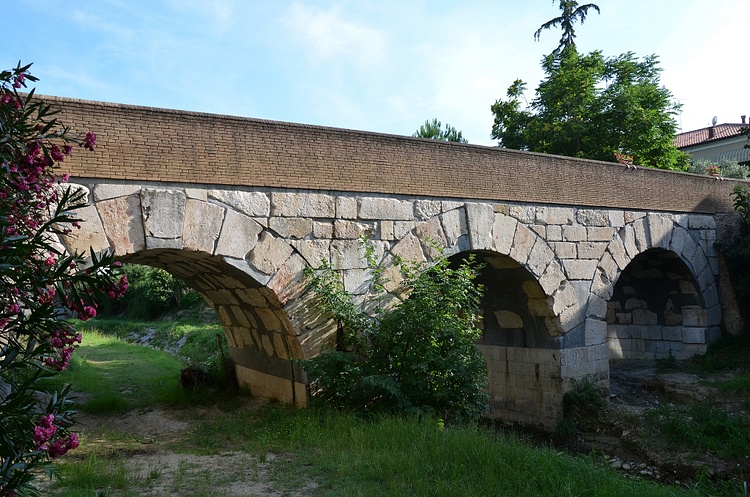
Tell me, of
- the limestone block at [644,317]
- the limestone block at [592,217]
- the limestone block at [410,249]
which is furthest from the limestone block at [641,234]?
the limestone block at [410,249]

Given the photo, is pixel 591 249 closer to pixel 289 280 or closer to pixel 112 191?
pixel 289 280

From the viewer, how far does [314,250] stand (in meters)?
6.80

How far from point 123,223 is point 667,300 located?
10.0 m

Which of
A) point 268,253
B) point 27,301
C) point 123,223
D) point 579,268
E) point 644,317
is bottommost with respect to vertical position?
point 644,317

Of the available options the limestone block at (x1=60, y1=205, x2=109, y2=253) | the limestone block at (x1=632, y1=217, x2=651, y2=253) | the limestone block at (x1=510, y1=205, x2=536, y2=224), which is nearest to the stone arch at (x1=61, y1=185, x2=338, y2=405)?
the limestone block at (x1=60, y1=205, x2=109, y2=253)

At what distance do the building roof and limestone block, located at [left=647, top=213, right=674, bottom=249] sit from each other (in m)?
16.7

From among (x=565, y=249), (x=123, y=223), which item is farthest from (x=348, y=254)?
(x=565, y=249)

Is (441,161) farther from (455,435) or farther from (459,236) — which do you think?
(455,435)

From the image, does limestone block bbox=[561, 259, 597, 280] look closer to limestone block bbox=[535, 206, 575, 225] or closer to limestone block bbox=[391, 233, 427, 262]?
limestone block bbox=[535, 206, 575, 225]

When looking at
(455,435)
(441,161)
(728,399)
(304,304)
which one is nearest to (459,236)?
(441,161)

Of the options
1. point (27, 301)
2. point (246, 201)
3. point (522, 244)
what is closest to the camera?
point (27, 301)

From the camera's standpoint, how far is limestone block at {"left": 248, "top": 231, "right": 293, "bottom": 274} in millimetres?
6422

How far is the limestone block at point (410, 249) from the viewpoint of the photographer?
7418 mm

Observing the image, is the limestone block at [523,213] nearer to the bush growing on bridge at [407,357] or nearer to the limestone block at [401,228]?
the limestone block at [401,228]
